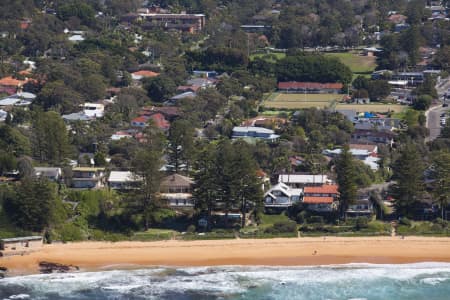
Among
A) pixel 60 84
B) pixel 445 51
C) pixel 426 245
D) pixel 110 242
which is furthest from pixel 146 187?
pixel 445 51

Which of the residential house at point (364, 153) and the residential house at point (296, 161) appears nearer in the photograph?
the residential house at point (296, 161)

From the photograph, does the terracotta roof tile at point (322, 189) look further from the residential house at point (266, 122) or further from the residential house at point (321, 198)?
the residential house at point (266, 122)

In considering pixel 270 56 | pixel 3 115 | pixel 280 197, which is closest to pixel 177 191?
pixel 280 197

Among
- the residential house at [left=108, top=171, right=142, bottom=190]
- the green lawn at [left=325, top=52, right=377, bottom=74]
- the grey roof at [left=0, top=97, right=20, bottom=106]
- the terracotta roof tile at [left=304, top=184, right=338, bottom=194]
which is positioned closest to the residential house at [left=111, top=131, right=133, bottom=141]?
the residential house at [left=108, top=171, right=142, bottom=190]

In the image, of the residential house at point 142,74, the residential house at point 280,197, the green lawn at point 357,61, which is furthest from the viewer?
the green lawn at point 357,61

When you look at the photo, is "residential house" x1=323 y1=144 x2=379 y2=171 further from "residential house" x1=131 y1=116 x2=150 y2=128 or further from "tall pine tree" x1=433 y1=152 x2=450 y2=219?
"residential house" x1=131 y1=116 x2=150 y2=128

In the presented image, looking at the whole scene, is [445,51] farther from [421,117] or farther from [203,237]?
[203,237]

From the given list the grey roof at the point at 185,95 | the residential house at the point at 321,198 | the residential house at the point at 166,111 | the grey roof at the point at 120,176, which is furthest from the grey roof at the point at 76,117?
the residential house at the point at 321,198
